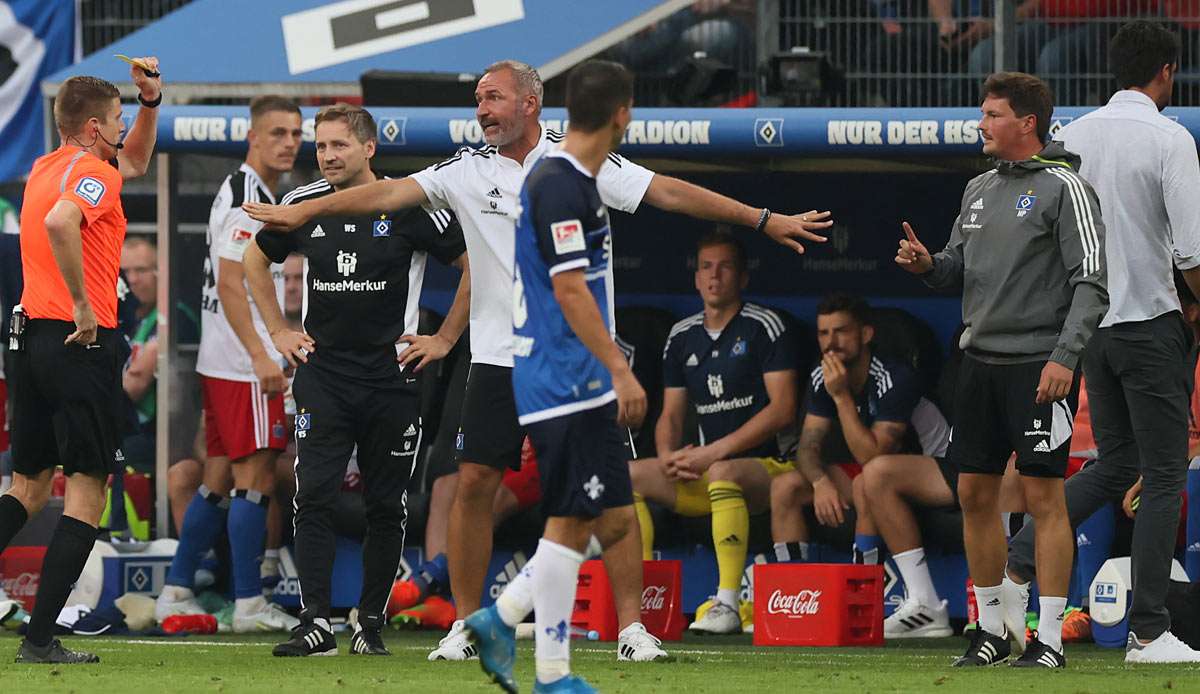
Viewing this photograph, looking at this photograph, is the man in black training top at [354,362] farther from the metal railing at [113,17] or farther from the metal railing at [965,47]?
the metal railing at [113,17]

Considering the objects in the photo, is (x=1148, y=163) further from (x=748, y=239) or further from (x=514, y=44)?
(x=514, y=44)

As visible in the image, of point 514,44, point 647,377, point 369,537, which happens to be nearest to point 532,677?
point 369,537

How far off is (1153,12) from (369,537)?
20.5 ft

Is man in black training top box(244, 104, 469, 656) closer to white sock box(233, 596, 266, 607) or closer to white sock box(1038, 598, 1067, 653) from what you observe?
white sock box(233, 596, 266, 607)

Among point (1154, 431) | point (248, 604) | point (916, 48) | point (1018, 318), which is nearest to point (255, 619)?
point (248, 604)

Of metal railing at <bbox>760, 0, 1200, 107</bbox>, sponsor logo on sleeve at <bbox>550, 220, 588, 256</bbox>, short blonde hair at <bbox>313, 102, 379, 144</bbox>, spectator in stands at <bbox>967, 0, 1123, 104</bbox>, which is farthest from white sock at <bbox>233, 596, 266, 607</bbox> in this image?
spectator in stands at <bbox>967, 0, 1123, 104</bbox>

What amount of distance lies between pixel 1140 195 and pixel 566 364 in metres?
2.66

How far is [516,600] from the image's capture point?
5.99 metres

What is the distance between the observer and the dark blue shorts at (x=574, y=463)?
6078 mm

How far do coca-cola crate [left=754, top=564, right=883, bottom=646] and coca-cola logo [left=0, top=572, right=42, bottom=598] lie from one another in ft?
11.5

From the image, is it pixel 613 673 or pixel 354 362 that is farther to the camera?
pixel 354 362

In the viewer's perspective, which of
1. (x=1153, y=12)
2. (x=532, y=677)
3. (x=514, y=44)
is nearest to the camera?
(x=532, y=677)

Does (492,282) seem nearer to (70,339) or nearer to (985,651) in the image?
(70,339)

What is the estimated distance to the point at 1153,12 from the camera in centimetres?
1234
